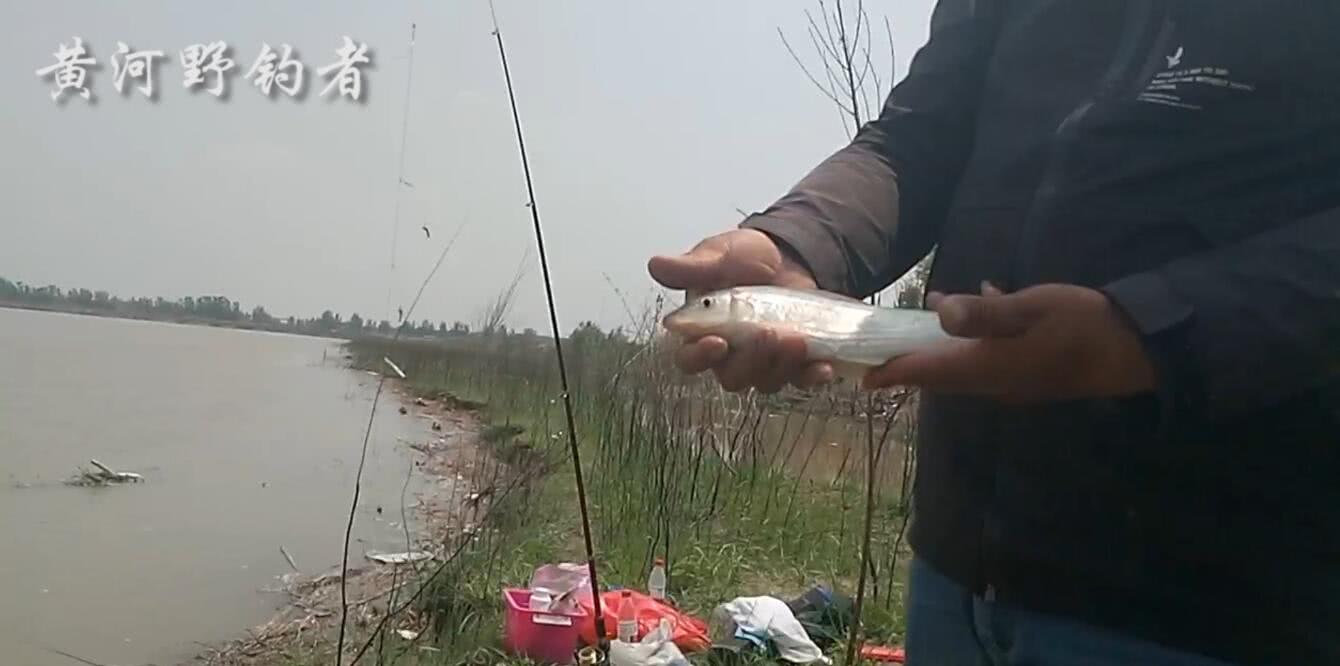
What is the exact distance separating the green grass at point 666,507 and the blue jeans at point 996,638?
9.63ft

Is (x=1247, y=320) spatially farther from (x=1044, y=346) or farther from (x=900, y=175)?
(x=900, y=175)

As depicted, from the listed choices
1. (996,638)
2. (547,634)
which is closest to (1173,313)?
(996,638)

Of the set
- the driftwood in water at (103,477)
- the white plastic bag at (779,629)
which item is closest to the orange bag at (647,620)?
the white plastic bag at (779,629)

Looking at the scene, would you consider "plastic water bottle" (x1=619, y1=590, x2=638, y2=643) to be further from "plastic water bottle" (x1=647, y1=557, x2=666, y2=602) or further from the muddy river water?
the muddy river water

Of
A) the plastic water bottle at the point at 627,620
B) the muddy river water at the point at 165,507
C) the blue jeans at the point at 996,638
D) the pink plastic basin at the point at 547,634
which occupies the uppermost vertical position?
the blue jeans at the point at 996,638

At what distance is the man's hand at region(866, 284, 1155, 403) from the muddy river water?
200 inches

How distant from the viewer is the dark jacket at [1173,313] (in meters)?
0.85

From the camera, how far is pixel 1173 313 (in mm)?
847

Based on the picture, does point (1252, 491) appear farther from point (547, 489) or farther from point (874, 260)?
point (547, 489)

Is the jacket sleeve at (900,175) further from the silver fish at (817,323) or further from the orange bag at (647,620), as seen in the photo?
the orange bag at (647,620)

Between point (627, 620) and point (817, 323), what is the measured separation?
2.64 meters

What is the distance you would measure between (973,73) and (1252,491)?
611mm

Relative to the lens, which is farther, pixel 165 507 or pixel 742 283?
pixel 165 507

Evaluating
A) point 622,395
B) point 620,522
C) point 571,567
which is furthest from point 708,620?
point 622,395
